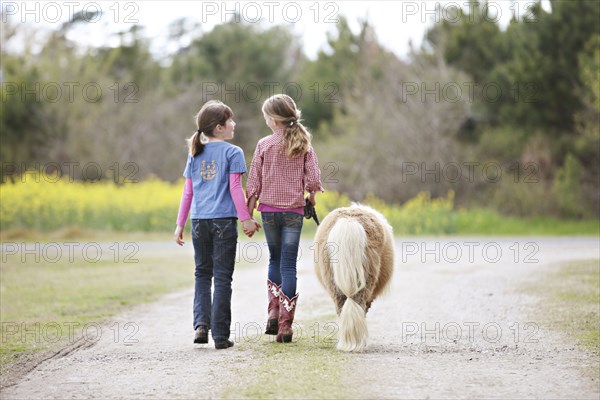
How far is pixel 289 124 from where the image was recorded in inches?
290

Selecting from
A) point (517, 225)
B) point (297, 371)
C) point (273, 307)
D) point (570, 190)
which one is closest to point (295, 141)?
point (273, 307)

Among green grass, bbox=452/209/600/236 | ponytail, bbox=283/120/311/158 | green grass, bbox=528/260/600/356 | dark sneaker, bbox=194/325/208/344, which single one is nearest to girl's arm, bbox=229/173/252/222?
ponytail, bbox=283/120/311/158

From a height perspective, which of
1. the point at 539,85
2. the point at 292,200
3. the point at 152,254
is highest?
the point at 539,85

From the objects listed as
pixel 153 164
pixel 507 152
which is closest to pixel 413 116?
pixel 507 152

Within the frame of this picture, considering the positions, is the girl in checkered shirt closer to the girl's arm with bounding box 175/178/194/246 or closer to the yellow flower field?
the girl's arm with bounding box 175/178/194/246

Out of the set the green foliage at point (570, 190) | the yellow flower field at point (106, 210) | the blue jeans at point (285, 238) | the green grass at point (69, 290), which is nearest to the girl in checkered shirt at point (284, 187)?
the blue jeans at point (285, 238)

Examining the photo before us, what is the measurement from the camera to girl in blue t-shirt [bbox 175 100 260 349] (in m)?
7.14

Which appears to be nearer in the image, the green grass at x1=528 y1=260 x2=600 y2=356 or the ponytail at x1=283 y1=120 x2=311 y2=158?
the ponytail at x1=283 y1=120 x2=311 y2=158

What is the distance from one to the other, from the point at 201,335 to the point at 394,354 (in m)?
1.73

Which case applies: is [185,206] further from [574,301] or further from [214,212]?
[574,301]

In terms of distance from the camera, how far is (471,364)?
612 centimetres

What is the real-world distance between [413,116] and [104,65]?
14.7m

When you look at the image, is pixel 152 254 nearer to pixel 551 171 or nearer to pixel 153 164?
pixel 551 171

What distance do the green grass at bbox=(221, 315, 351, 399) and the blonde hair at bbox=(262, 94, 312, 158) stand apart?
169 centimetres
